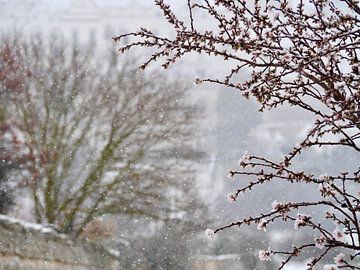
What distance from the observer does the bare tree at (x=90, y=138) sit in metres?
10.4

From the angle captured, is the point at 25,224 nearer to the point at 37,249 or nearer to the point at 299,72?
the point at 37,249

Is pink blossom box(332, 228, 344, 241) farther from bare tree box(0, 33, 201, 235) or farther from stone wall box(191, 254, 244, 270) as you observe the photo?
stone wall box(191, 254, 244, 270)

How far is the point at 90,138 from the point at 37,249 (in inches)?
192

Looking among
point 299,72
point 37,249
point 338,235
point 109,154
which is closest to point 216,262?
point 109,154

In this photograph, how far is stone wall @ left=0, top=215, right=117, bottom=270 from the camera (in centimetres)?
555

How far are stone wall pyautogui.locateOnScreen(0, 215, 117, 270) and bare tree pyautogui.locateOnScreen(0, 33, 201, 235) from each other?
297cm

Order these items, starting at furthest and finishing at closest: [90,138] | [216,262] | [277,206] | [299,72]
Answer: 1. [216,262]
2. [90,138]
3. [277,206]
4. [299,72]

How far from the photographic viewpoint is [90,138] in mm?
10750

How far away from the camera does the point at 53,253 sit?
251 inches

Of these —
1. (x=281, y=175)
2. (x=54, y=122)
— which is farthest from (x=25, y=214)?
(x=281, y=175)

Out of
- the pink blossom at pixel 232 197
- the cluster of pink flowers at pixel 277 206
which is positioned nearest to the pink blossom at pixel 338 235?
the cluster of pink flowers at pixel 277 206

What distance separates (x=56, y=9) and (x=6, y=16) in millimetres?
7563

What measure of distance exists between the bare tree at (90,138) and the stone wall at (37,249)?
297 cm

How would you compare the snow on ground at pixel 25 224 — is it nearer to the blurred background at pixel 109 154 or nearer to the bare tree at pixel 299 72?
the blurred background at pixel 109 154
